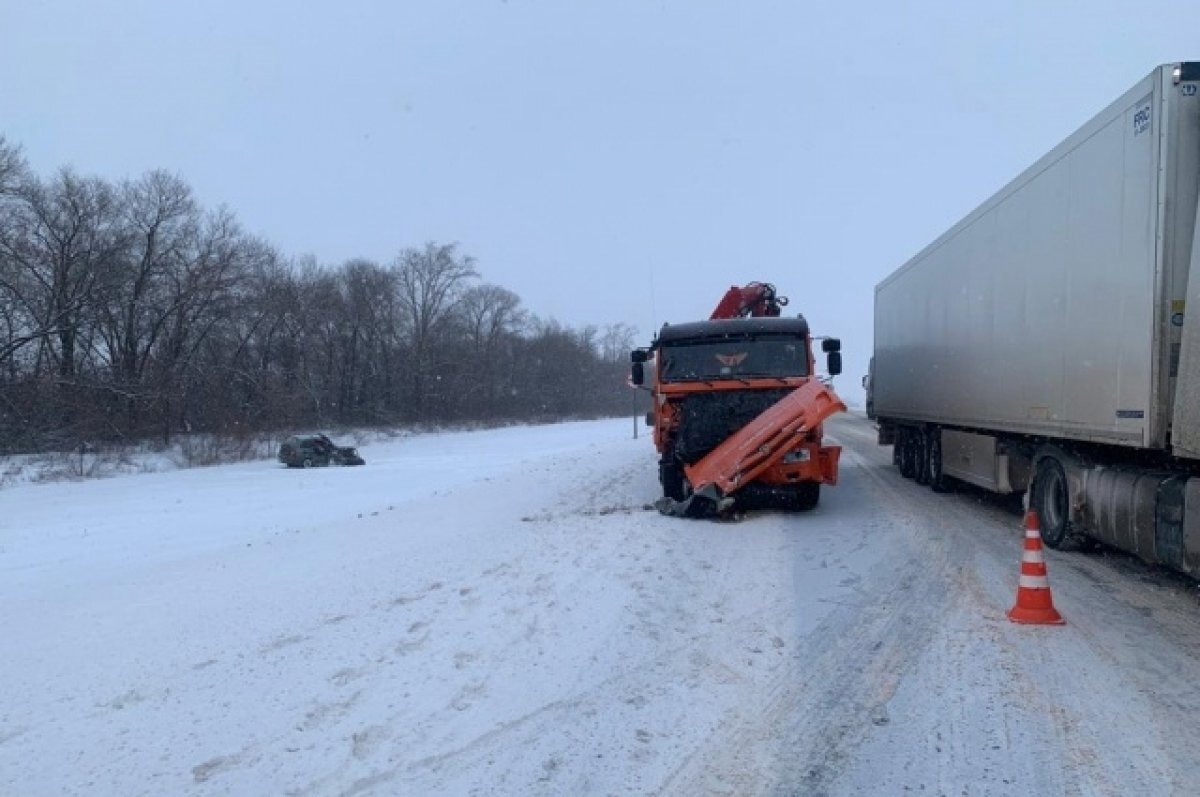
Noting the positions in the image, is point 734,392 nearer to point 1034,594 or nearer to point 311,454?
point 1034,594

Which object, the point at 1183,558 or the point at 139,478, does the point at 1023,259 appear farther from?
the point at 139,478

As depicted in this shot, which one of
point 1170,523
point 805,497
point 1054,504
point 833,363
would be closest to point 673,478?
point 805,497

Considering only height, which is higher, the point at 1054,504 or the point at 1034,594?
the point at 1054,504

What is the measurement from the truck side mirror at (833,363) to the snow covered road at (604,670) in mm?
3420

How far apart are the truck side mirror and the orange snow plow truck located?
0.02 metres

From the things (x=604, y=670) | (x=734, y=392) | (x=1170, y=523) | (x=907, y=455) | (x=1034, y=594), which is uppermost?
(x=734, y=392)

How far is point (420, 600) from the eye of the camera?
7.57 meters

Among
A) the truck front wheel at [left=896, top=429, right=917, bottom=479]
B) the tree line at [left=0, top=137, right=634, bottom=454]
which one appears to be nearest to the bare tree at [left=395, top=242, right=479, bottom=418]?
the tree line at [left=0, top=137, right=634, bottom=454]

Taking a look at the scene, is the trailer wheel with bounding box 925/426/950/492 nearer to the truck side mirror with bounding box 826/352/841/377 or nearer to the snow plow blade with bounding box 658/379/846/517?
the truck side mirror with bounding box 826/352/841/377

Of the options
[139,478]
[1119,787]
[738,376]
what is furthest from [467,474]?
[1119,787]

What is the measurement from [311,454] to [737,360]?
108 ft

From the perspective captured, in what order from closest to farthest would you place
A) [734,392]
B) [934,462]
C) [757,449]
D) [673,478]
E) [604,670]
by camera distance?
[604,670]
[757,449]
[734,392]
[673,478]
[934,462]

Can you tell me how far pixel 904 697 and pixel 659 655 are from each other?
1577 mm

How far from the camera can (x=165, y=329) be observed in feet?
166
